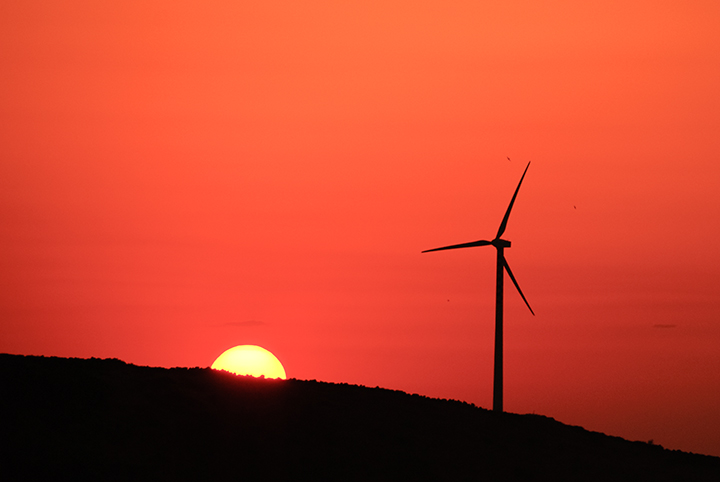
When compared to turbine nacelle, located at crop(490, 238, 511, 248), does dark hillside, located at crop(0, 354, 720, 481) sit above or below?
below

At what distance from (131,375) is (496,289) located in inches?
979

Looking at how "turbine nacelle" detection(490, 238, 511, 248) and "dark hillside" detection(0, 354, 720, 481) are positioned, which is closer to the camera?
"dark hillside" detection(0, 354, 720, 481)

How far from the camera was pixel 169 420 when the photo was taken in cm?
4169

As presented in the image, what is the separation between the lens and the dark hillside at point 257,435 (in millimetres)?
37188

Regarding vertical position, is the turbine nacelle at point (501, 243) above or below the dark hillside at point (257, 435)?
above

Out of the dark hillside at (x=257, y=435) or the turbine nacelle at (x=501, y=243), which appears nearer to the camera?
the dark hillside at (x=257, y=435)

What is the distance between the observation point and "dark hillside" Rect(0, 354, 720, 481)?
37.2 meters

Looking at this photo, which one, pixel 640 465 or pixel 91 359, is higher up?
pixel 91 359

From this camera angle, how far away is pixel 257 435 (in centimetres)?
4206

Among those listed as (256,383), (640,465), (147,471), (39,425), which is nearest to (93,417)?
(39,425)

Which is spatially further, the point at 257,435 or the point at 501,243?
the point at 501,243

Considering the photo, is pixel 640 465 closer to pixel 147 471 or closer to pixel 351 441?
pixel 351 441

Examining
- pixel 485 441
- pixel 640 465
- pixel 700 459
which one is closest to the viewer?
pixel 485 441

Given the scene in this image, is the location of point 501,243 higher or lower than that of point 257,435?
higher
